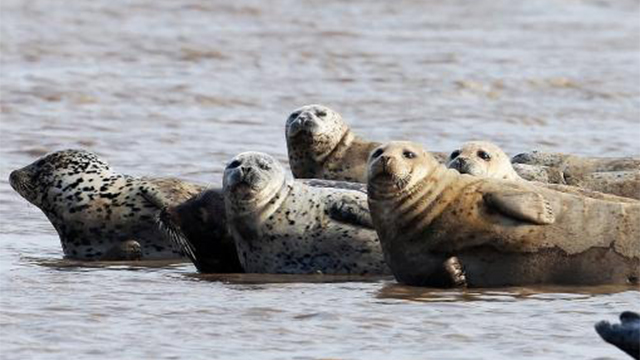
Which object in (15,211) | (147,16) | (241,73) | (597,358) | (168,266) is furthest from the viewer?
(147,16)

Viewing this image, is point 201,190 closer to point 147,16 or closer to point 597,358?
point 597,358

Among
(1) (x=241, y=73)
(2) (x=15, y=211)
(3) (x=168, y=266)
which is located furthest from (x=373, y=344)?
(1) (x=241, y=73)

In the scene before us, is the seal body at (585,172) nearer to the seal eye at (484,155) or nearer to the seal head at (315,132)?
the seal eye at (484,155)

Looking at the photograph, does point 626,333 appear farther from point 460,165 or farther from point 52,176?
point 52,176

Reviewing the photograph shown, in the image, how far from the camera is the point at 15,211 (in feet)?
35.0

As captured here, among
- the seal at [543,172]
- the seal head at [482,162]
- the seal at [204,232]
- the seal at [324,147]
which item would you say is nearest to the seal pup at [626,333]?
the seal at [543,172]

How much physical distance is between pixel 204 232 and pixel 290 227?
44 centimetres

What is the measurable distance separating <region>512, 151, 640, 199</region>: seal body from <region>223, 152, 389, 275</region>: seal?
4.68ft

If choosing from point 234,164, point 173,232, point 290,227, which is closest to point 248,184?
point 234,164

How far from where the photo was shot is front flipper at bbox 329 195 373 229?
8.86 metres

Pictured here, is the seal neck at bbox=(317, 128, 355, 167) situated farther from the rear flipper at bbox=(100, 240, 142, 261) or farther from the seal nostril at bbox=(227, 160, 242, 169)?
the seal nostril at bbox=(227, 160, 242, 169)

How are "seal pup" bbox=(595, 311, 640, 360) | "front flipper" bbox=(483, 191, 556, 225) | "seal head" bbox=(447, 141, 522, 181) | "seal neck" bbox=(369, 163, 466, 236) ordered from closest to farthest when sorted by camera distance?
"seal pup" bbox=(595, 311, 640, 360), "front flipper" bbox=(483, 191, 556, 225), "seal neck" bbox=(369, 163, 466, 236), "seal head" bbox=(447, 141, 522, 181)

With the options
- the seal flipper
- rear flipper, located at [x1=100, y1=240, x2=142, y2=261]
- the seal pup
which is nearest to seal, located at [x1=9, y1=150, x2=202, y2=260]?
rear flipper, located at [x1=100, y1=240, x2=142, y2=261]

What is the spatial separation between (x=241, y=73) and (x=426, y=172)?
9018 mm
